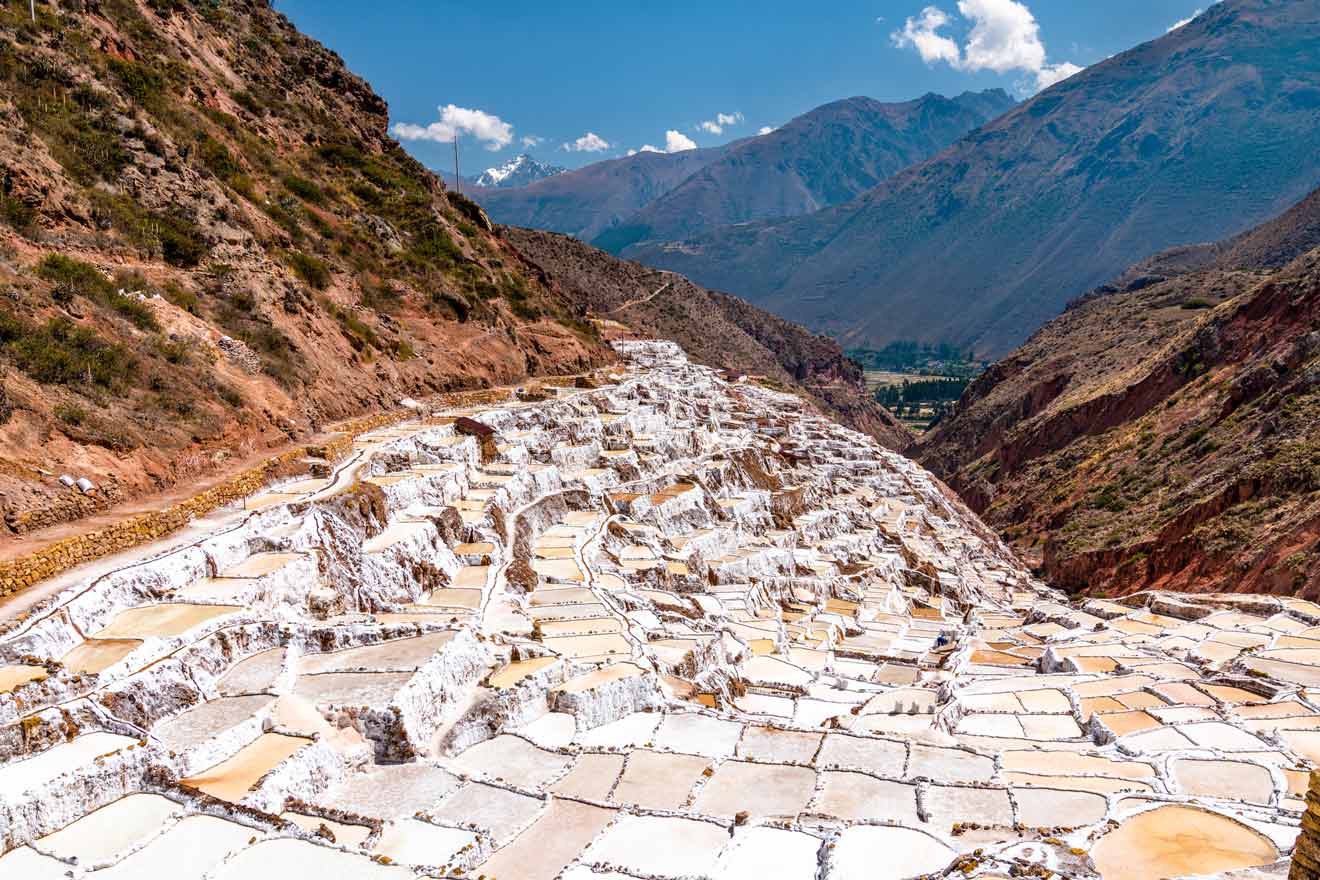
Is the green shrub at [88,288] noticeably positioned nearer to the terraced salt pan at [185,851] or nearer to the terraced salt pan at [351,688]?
the terraced salt pan at [351,688]

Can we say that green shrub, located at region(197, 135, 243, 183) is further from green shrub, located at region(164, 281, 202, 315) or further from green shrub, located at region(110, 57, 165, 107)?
green shrub, located at region(164, 281, 202, 315)

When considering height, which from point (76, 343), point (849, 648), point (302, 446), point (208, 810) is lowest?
point (849, 648)

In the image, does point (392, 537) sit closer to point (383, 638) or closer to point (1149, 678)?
point (383, 638)

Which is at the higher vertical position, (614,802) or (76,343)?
(76,343)

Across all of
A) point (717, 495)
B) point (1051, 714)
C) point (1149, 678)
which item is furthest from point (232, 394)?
point (1149, 678)

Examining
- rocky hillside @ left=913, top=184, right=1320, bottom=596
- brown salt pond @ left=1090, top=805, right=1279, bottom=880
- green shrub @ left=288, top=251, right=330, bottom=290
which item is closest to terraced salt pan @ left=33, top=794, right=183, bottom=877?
brown salt pond @ left=1090, top=805, right=1279, bottom=880

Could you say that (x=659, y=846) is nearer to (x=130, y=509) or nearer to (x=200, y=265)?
(x=130, y=509)
